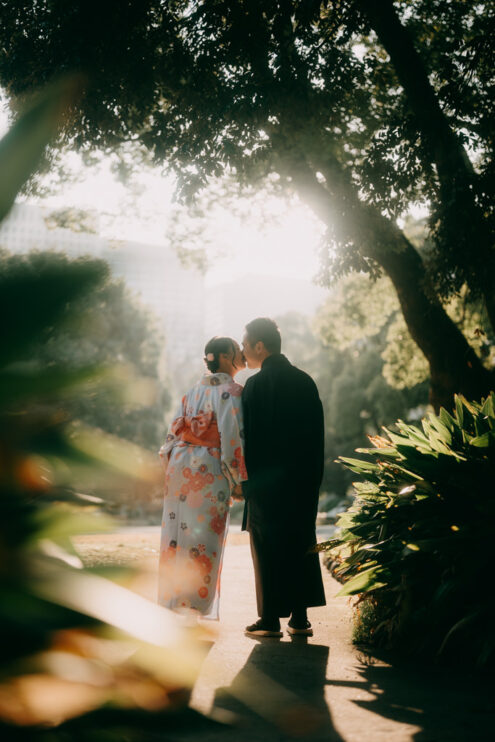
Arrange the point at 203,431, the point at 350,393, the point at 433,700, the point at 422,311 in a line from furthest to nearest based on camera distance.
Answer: the point at 350,393 → the point at 422,311 → the point at 203,431 → the point at 433,700

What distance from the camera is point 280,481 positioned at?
498 centimetres

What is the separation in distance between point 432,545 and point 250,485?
1684 mm

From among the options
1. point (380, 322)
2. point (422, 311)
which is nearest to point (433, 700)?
point (422, 311)

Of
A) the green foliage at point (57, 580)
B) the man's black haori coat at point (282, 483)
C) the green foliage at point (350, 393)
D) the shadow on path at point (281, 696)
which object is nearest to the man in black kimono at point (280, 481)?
the man's black haori coat at point (282, 483)

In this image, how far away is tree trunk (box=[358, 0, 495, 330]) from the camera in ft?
26.7

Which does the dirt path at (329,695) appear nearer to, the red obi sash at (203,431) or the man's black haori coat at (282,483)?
the man's black haori coat at (282,483)

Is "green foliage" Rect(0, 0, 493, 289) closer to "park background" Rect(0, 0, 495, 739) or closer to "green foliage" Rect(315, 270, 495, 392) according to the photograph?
"park background" Rect(0, 0, 495, 739)

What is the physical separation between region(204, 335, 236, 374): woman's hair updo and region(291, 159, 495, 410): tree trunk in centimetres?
517

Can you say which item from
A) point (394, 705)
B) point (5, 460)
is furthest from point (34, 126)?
point (394, 705)

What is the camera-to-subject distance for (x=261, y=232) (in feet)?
48.9

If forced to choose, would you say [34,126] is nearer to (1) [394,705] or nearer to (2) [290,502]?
(1) [394,705]

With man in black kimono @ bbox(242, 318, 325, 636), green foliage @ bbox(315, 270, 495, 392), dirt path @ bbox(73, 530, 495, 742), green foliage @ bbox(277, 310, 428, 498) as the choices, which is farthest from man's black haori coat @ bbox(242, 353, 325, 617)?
green foliage @ bbox(277, 310, 428, 498)

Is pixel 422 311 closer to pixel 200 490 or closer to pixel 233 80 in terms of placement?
pixel 233 80

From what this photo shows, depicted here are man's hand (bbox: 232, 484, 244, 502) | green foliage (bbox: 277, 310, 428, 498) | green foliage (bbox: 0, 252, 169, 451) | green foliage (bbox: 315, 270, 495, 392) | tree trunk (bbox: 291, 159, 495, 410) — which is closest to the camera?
green foliage (bbox: 0, 252, 169, 451)
